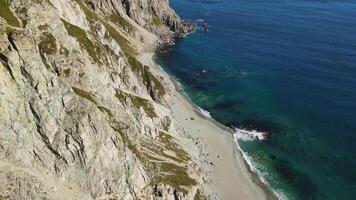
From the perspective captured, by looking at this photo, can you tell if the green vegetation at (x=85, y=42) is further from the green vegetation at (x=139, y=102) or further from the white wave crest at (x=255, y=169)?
the white wave crest at (x=255, y=169)

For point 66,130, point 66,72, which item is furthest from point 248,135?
point 66,130

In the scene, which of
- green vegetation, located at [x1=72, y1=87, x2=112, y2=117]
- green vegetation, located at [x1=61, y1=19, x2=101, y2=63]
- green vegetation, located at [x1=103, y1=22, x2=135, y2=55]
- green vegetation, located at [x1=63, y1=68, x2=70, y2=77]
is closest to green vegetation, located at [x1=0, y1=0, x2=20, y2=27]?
green vegetation, located at [x1=63, y1=68, x2=70, y2=77]

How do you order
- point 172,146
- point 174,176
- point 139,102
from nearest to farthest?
point 174,176
point 172,146
point 139,102

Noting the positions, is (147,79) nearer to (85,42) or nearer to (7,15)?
(85,42)

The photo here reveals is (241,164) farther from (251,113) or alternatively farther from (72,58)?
(72,58)

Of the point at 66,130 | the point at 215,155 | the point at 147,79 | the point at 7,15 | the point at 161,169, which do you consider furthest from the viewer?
the point at 147,79

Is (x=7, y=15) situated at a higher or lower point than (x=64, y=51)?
higher
